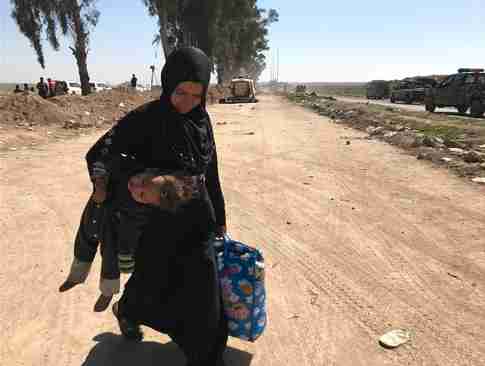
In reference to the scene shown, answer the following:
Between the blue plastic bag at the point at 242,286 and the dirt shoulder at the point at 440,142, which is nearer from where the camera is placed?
the blue plastic bag at the point at 242,286

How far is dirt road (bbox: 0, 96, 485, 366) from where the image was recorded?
2.60m

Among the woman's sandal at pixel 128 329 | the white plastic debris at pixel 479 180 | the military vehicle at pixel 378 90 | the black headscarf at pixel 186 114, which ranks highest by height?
the black headscarf at pixel 186 114

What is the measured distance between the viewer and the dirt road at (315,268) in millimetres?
2604

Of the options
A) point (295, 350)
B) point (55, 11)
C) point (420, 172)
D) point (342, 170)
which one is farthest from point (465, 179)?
point (55, 11)

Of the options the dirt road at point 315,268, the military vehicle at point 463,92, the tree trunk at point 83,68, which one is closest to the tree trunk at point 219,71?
the tree trunk at point 83,68


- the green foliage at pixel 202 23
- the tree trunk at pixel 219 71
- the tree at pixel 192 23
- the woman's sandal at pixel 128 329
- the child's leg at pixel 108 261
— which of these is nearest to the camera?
the child's leg at pixel 108 261

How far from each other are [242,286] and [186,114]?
92cm

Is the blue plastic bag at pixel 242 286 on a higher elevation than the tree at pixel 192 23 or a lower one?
lower

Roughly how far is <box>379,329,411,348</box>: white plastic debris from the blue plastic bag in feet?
2.87

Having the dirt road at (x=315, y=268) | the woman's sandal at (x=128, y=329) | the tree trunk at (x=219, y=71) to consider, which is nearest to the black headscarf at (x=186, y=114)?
the woman's sandal at (x=128, y=329)

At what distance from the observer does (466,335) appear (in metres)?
2.75

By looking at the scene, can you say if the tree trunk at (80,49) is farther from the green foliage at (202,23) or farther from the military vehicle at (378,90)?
the military vehicle at (378,90)

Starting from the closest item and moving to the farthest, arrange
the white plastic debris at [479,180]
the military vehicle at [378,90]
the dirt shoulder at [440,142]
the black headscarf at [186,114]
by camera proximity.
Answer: the black headscarf at [186,114] → the white plastic debris at [479,180] → the dirt shoulder at [440,142] → the military vehicle at [378,90]

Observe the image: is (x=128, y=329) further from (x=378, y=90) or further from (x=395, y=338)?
(x=378, y=90)
